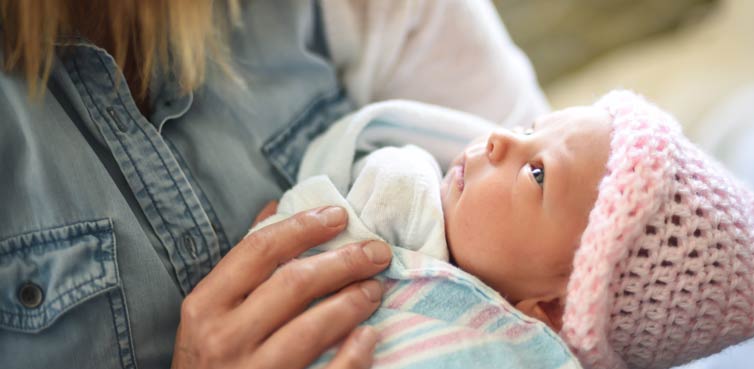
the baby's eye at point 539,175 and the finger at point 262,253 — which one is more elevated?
the baby's eye at point 539,175

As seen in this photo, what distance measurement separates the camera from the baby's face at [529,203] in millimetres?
791

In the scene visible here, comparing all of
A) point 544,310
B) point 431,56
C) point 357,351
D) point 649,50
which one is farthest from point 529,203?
point 649,50

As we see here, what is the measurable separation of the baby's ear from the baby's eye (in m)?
0.14

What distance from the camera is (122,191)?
0.83 meters

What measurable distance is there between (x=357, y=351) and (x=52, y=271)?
351mm

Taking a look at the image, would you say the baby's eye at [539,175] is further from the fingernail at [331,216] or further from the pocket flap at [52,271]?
the pocket flap at [52,271]

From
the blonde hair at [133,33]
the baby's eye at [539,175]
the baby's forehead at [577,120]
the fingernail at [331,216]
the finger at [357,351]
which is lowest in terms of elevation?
the finger at [357,351]

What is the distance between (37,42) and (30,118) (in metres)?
0.09

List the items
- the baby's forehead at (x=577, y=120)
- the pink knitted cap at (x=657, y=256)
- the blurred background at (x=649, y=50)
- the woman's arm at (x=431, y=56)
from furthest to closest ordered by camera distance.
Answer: the blurred background at (x=649, y=50) → the woman's arm at (x=431, y=56) → the baby's forehead at (x=577, y=120) → the pink knitted cap at (x=657, y=256)

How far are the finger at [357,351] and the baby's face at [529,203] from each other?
6.2 inches

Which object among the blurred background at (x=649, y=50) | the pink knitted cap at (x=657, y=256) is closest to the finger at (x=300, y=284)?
the pink knitted cap at (x=657, y=256)

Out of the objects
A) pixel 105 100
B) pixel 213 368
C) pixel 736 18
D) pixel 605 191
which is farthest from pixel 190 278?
pixel 736 18

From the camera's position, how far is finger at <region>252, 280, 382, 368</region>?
75 cm

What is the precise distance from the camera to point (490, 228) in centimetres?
82
